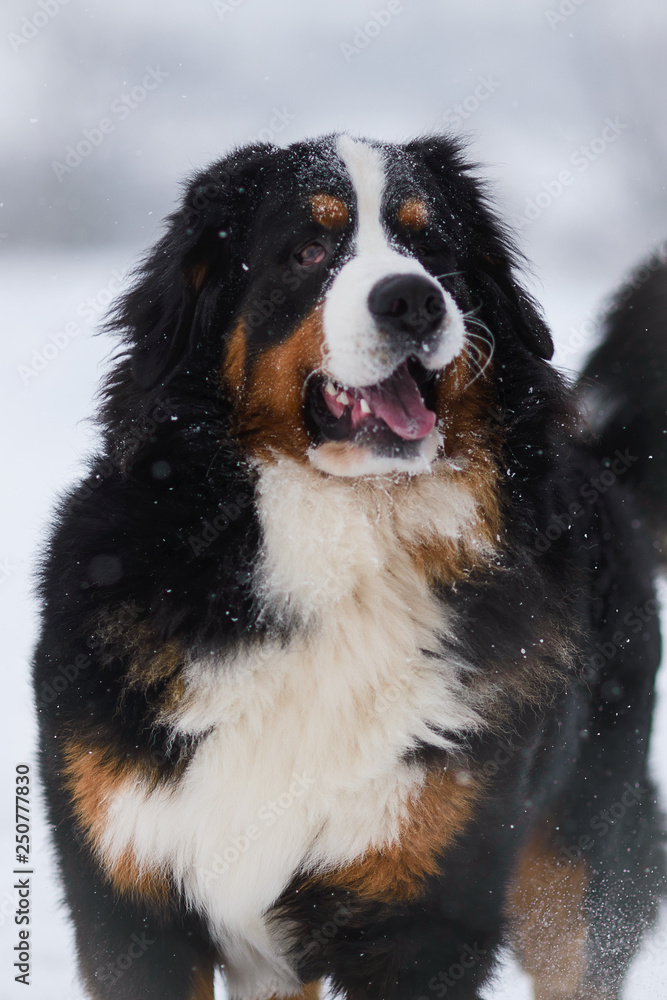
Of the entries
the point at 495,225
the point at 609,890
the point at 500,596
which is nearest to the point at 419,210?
the point at 495,225

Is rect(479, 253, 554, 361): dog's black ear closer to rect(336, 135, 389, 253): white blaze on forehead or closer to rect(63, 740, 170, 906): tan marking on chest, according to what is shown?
rect(336, 135, 389, 253): white blaze on forehead

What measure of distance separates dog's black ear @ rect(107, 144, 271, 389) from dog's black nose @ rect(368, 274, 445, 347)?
62 cm

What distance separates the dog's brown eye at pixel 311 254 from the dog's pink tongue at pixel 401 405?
41 cm

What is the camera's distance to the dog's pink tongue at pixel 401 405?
2383 mm

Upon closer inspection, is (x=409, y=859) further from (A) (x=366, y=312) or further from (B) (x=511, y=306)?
(B) (x=511, y=306)

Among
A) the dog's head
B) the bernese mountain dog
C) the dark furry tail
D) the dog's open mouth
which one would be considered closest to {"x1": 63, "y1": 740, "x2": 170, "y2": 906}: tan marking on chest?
the bernese mountain dog

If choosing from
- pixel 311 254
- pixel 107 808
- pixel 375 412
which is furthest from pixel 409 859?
pixel 311 254

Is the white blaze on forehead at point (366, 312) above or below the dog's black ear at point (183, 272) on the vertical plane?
above

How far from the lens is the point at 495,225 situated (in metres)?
2.96

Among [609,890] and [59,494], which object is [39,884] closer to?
[59,494]

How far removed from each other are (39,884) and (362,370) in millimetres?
2427

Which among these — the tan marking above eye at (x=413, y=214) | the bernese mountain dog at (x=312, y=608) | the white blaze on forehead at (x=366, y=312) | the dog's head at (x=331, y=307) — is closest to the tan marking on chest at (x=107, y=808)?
the bernese mountain dog at (x=312, y=608)

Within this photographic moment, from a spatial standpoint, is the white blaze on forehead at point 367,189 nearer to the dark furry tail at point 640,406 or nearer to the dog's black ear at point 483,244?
the dog's black ear at point 483,244

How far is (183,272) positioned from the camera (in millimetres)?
2617
